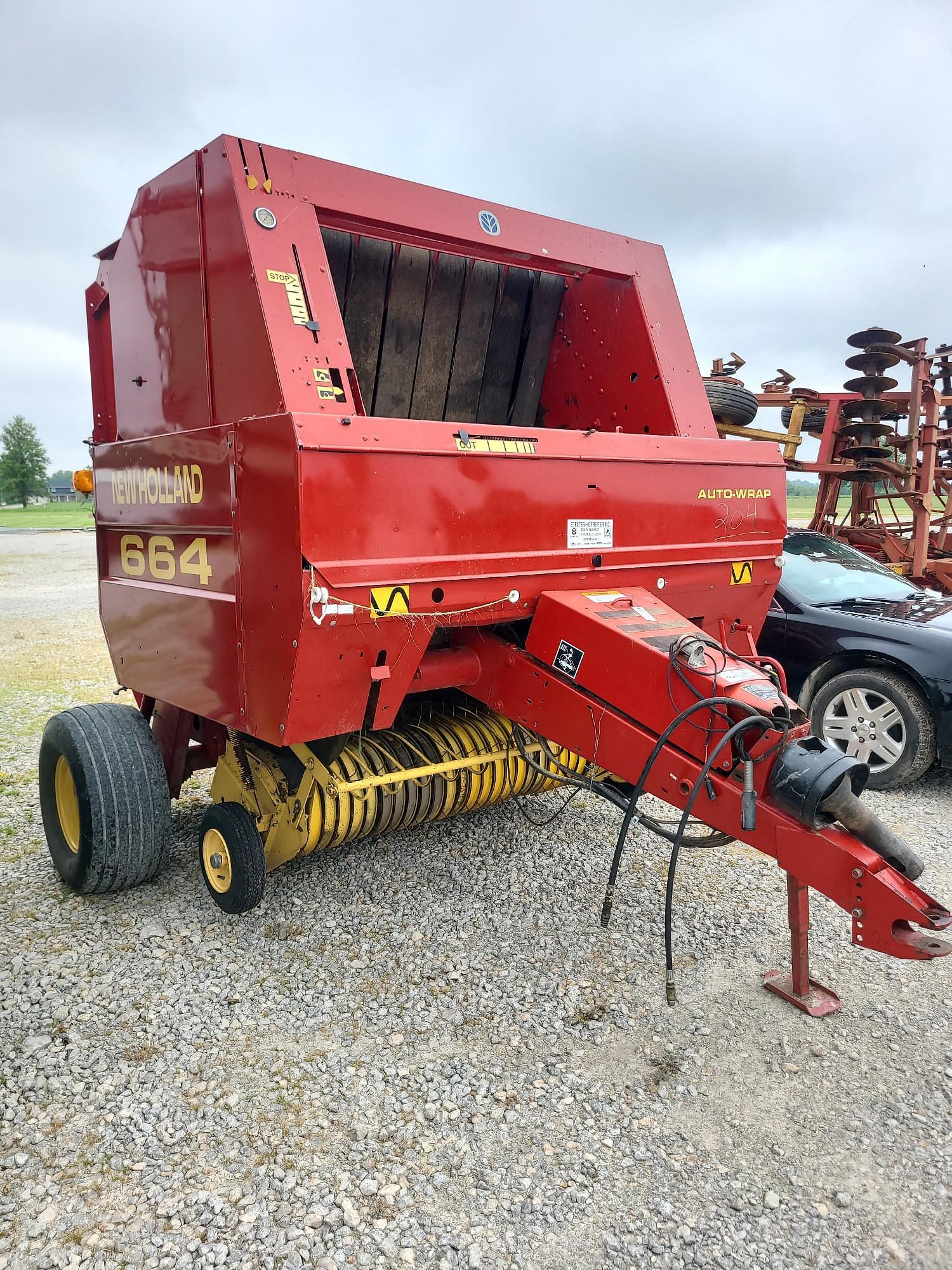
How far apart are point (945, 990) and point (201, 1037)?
2.52m

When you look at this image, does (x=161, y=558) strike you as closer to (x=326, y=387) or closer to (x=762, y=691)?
(x=326, y=387)

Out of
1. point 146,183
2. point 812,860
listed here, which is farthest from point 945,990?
point 146,183

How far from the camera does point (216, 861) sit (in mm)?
3373

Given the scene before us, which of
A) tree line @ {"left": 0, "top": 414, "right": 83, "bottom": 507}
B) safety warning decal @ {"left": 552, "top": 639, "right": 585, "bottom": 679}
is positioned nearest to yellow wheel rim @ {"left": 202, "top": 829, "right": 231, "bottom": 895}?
safety warning decal @ {"left": 552, "top": 639, "right": 585, "bottom": 679}

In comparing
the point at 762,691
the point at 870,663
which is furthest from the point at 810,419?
the point at 762,691

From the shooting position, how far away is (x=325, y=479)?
246 centimetres

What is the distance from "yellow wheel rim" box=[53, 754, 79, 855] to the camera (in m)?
3.71

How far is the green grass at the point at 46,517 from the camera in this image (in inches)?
1549

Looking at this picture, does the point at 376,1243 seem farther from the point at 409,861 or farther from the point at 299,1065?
the point at 409,861

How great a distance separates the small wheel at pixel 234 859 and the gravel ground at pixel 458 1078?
5.5 inches

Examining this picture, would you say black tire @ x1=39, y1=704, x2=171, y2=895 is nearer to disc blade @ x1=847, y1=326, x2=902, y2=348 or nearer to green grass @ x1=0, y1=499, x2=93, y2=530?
disc blade @ x1=847, y1=326, x2=902, y2=348

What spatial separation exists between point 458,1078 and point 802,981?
46.7 inches

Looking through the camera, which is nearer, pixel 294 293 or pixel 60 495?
pixel 294 293

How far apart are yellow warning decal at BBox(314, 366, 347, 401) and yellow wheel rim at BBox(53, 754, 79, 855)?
2.11 m
